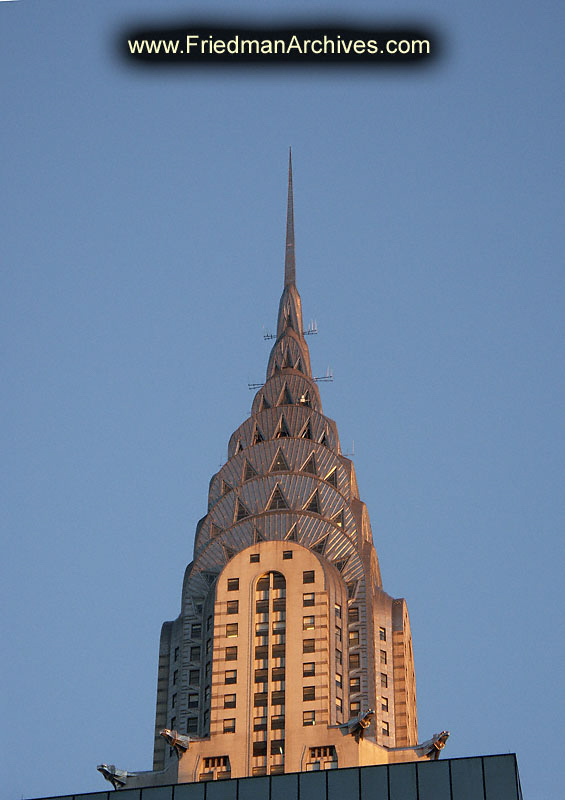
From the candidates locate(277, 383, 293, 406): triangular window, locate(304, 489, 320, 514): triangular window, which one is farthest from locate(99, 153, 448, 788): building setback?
locate(277, 383, 293, 406): triangular window

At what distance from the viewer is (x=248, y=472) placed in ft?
546

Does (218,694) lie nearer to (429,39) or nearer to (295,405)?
(295,405)

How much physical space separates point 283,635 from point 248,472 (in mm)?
23198

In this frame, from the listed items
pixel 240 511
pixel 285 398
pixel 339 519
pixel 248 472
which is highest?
pixel 285 398

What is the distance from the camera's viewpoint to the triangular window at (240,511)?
161 metres

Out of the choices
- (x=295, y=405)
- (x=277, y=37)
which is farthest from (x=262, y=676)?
(x=277, y=37)

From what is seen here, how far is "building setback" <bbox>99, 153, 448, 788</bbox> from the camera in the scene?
139 meters

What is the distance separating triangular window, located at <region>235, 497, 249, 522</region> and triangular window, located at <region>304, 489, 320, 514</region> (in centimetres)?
587

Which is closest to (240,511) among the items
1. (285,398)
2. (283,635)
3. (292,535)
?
(292,535)

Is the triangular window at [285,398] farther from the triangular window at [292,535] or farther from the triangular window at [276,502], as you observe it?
the triangular window at [292,535]

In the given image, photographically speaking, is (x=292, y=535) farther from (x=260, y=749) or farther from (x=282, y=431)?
(x=260, y=749)

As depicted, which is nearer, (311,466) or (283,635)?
(283,635)

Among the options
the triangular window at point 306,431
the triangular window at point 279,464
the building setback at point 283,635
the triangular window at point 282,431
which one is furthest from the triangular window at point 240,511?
the triangular window at point 306,431

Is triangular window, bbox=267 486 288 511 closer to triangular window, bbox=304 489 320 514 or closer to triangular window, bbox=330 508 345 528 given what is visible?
triangular window, bbox=304 489 320 514
